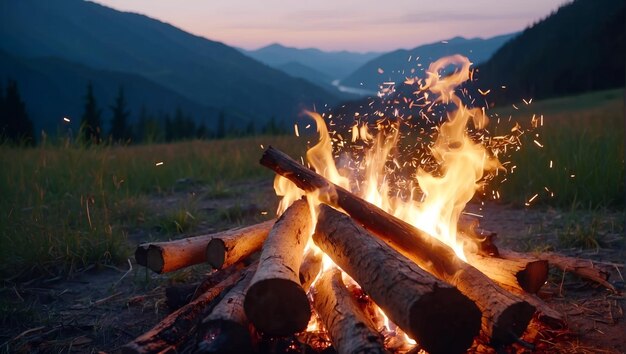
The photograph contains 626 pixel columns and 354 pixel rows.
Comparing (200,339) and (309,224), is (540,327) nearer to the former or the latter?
(309,224)

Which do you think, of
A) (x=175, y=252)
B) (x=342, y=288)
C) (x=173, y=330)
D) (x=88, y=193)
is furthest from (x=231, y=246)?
(x=88, y=193)

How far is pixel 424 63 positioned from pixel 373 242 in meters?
1.79

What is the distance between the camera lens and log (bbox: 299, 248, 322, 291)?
305cm

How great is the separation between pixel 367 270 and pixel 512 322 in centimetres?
65

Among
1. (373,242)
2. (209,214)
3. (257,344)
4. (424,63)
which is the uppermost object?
(424,63)

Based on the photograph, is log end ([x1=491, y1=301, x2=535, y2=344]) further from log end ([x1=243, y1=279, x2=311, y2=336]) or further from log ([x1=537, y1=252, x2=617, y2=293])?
log ([x1=537, y1=252, x2=617, y2=293])

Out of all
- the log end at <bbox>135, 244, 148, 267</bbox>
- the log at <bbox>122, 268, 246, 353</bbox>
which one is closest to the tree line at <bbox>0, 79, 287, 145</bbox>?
the log end at <bbox>135, 244, 148, 267</bbox>

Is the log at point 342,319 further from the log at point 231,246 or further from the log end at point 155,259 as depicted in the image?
the log end at point 155,259

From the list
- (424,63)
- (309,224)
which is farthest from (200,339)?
(424,63)

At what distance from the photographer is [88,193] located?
6.21 meters

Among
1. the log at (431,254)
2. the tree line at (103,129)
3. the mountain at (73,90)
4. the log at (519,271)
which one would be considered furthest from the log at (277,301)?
the mountain at (73,90)

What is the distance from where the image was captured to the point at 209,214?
20.4ft

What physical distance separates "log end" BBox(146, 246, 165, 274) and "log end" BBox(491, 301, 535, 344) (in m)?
1.86

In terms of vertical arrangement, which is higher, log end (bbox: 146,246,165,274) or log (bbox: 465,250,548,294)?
log (bbox: 465,250,548,294)
